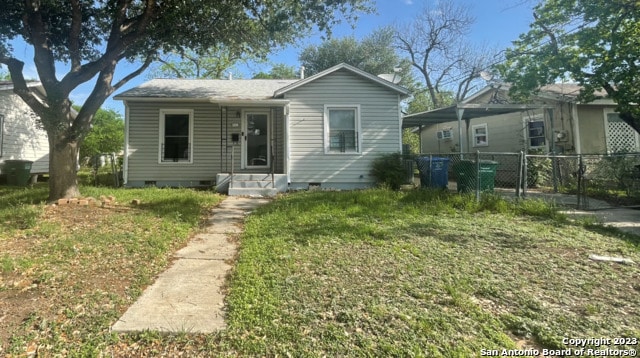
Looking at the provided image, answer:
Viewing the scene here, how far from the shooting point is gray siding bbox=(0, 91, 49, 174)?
1160 cm

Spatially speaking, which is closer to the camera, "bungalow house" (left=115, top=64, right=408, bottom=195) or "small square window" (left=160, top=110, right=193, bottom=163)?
"bungalow house" (left=115, top=64, right=408, bottom=195)

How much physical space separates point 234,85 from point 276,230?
932 centimetres

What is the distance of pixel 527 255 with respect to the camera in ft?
13.1

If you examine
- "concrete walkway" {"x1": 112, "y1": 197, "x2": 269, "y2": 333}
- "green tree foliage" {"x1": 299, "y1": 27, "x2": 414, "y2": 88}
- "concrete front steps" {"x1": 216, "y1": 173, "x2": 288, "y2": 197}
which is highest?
"green tree foliage" {"x1": 299, "y1": 27, "x2": 414, "y2": 88}

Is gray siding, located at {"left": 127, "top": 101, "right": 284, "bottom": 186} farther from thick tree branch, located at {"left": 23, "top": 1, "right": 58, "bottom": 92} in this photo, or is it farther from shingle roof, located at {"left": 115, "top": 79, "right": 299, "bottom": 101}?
thick tree branch, located at {"left": 23, "top": 1, "right": 58, "bottom": 92}

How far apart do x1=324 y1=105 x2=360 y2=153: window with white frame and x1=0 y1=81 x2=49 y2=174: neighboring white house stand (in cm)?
1000

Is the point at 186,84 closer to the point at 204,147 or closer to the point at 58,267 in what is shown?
the point at 204,147

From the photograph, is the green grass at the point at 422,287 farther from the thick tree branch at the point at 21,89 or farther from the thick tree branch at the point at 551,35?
the thick tree branch at the point at 551,35

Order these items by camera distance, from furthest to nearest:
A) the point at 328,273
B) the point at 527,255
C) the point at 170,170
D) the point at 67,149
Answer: the point at 170,170 → the point at 67,149 → the point at 527,255 → the point at 328,273

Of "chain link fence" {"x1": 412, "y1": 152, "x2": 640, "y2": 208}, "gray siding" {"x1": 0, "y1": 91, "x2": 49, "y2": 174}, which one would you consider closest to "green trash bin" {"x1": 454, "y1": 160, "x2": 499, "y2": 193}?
"chain link fence" {"x1": 412, "y1": 152, "x2": 640, "y2": 208}

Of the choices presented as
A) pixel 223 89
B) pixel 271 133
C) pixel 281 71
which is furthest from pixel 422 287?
pixel 281 71

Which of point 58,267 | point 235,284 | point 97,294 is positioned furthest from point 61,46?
point 235,284

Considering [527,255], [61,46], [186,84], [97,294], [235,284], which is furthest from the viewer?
[186,84]

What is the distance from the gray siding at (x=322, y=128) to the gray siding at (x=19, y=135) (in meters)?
9.52
